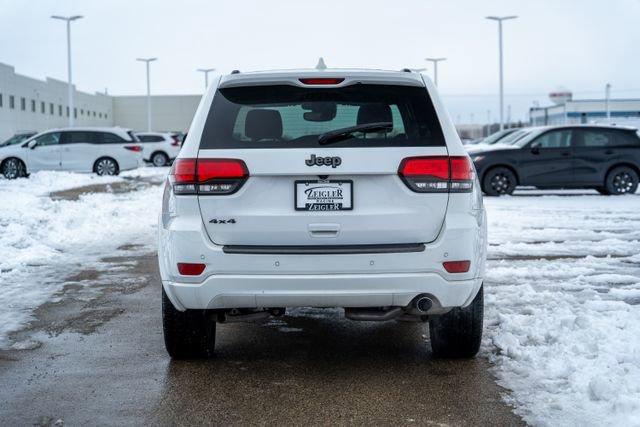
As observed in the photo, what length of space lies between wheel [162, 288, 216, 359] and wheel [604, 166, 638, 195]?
1620 centimetres

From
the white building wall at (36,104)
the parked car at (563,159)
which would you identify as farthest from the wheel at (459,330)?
the white building wall at (36,104)

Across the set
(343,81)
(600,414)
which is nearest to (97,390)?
(343,81)

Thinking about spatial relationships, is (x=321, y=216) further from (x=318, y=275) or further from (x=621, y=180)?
(x=621, y=180)

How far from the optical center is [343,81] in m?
4.64

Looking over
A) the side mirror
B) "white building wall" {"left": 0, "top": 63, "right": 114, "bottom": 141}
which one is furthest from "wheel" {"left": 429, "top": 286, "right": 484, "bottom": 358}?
"white building wall" {"left": 0, "top": 63, "right": 114, "bottom": 141}

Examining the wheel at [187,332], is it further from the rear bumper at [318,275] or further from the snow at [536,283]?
the snow at [536,283]

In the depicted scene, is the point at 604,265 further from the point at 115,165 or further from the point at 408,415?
the point at 115,165

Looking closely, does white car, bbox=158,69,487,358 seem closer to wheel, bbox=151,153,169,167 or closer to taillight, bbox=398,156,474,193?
taillight, bbox=398,156,474,193

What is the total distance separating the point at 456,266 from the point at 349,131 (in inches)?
37.1

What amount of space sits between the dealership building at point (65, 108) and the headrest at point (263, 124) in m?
64.4

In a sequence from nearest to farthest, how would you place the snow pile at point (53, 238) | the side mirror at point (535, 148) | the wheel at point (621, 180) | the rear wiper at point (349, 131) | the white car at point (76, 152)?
the rear wiper at point (349, 131) → the snow pile at point (53, 238) → the side mirror at point (535, 148) → the wheel at point (621, 180) → the white car at point (76, 152)

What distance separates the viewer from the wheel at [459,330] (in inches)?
194

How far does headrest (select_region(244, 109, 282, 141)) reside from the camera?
15.1 ft

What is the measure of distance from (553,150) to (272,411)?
16122 mm
